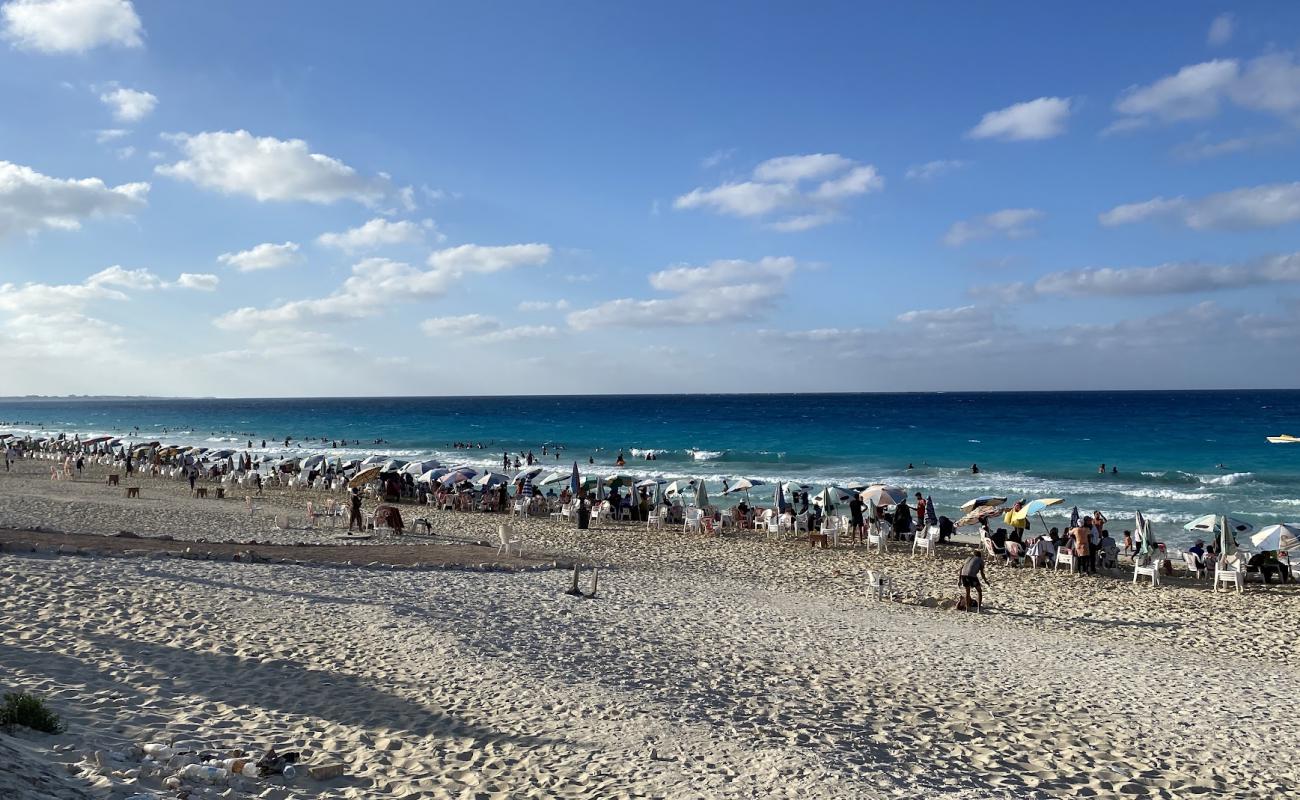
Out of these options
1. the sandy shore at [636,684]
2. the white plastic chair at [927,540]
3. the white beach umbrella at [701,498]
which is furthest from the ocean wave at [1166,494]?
the white beach umbrella at [701,498]

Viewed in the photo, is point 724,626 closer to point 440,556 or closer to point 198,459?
point 440,556

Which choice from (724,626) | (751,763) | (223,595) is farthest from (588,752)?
(223,595)

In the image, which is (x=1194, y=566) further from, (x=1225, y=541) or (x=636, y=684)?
(x=636, y=684)

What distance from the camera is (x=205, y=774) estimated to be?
5.27 meters

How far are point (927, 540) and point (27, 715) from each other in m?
17.2

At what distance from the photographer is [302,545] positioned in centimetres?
1684

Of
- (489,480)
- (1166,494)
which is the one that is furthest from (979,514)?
(1166,494)

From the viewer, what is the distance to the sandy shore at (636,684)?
6137 mm

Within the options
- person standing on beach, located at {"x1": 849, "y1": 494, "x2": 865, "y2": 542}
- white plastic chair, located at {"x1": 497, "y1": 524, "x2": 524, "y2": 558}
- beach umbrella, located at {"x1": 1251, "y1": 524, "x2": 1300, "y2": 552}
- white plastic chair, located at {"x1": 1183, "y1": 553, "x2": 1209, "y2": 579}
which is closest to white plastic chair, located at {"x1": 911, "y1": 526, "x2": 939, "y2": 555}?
person standing on beach, located at {"x1": 849, "y1": 494, "x2": 865, "y2": 542}

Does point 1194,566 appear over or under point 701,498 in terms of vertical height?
under

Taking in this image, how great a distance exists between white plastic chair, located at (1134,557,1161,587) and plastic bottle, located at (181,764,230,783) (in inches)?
651

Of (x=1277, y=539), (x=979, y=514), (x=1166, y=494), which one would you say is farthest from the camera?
(x=1166, y=494)

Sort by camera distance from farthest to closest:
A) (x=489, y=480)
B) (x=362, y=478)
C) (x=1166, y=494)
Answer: (x=1166, y=494), (x=489, y=480), (x=362, y=478)

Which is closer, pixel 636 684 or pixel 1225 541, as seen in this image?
pixel 636 684
